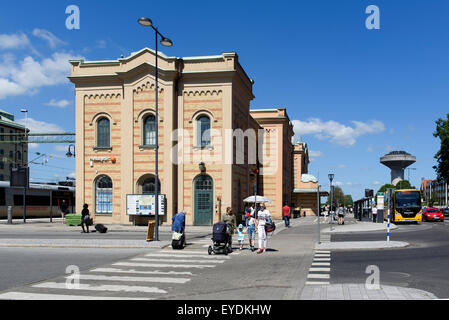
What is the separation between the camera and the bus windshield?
1527 inches

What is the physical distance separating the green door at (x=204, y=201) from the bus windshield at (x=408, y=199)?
18491mm

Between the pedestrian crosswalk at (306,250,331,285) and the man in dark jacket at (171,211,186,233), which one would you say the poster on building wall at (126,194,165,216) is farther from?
the pedestrian crosswalk at (306,250,331,285)

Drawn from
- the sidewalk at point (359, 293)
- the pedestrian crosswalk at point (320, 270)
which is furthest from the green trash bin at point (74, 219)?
the sidewalk at point (359, 293)

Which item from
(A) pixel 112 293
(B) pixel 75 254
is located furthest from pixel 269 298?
(B) pixel 75 254

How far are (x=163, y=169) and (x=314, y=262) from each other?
18.1m

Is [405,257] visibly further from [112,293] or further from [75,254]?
[75,254]

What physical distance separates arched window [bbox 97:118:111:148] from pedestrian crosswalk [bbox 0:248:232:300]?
18.2 meters

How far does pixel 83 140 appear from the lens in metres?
31.9

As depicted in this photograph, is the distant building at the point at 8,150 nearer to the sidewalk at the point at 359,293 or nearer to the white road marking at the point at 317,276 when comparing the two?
the white road marking at the point at 317,276

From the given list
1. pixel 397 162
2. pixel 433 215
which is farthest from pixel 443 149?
pixel 397 162

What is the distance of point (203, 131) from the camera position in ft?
99.6

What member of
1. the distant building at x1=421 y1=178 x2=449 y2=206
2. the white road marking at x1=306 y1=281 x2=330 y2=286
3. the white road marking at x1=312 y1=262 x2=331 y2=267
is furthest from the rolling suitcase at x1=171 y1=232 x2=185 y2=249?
the distant building at x1=421 y1=178 x2=449 y2=206

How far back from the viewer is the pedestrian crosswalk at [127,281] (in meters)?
8.97

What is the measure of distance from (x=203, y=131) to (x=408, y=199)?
2027 centimetres
